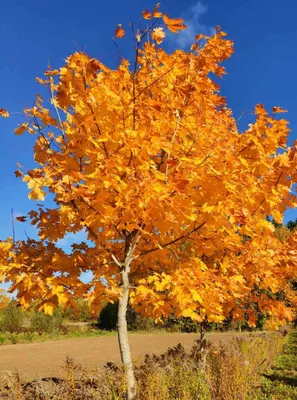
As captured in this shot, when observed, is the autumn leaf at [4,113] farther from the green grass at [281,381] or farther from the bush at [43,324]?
the bush at [43,324]

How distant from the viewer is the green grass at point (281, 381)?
24.2ft

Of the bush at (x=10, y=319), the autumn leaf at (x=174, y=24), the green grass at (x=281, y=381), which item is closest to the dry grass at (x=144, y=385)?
the green grass at (x=281, y=381)

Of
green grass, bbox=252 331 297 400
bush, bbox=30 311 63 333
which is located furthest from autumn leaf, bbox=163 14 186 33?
bush, bbox=30 311 63 333

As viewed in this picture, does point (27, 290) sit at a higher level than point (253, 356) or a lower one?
higher

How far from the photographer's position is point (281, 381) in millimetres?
9086

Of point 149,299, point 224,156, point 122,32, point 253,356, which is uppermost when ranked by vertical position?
point 122,32

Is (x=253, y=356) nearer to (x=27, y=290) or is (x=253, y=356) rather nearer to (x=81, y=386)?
(x=81, y=386)

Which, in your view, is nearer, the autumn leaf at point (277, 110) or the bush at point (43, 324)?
the autumn leaf at point (277, 110)

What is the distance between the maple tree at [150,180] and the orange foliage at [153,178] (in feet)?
0.05

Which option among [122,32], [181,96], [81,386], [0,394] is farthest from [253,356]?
[122,32]

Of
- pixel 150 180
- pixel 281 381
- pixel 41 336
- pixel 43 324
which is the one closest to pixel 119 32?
pixel 150 180

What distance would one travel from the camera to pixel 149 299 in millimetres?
4504

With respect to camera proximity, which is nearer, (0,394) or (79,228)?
(0,394)

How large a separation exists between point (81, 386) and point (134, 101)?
345 centimetres
